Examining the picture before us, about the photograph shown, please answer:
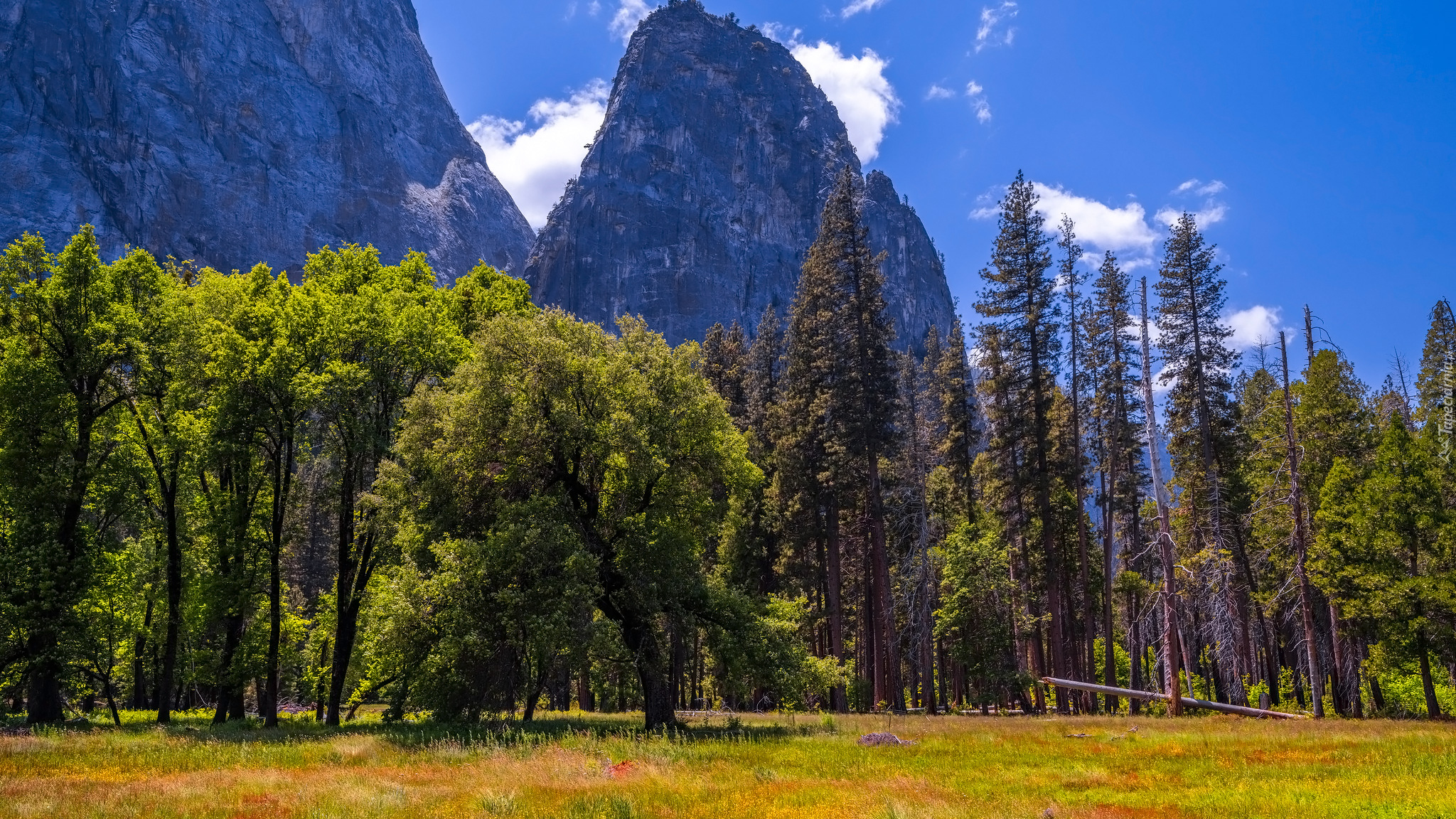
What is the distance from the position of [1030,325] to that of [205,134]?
174m

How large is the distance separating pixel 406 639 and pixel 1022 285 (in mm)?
26447

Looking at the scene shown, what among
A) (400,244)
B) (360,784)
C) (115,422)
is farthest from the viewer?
(400,244)

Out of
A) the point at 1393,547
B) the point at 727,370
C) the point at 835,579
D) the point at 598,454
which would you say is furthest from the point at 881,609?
the point at 727,370

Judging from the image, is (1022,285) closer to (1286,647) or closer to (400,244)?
(1286,647)

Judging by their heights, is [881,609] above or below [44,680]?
above

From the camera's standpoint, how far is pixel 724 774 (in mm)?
12875

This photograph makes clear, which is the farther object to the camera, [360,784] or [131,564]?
[131,564]

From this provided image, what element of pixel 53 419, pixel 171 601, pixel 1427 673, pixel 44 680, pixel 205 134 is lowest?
pixel 1427 673

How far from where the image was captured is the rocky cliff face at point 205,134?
13450cm

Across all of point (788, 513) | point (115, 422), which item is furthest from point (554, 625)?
point (788, 513)

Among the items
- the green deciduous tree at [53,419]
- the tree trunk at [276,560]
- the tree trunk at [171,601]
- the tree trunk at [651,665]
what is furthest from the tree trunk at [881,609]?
the green deciduous tree at [53,419]

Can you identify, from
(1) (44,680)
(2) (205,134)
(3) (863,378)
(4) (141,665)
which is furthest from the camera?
(2) (205,134)

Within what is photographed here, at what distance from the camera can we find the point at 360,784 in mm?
11477

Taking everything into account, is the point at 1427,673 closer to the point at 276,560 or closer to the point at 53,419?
the point at 276,560
